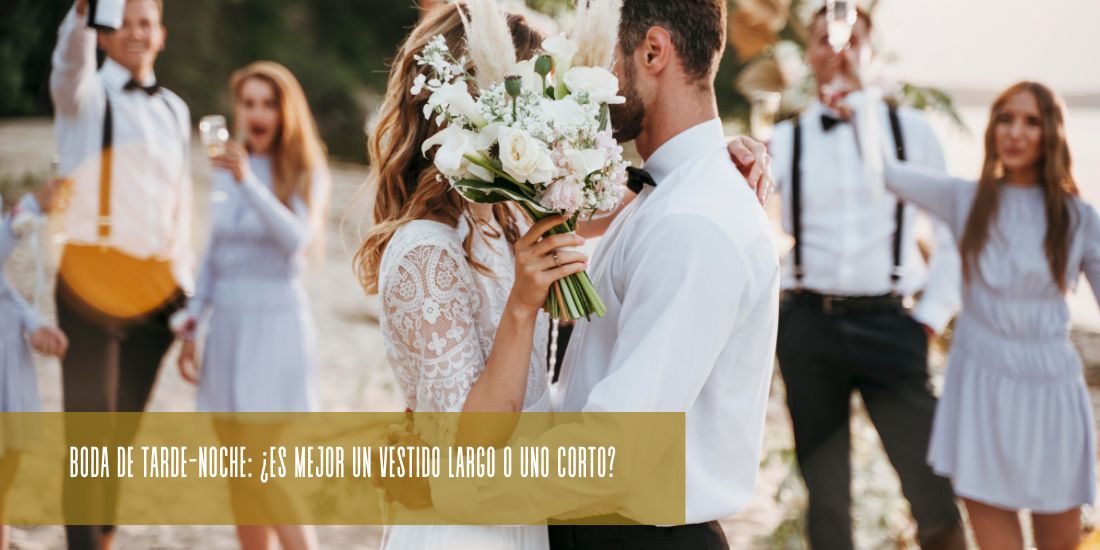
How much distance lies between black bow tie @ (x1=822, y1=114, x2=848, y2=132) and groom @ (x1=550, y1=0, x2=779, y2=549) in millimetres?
2271

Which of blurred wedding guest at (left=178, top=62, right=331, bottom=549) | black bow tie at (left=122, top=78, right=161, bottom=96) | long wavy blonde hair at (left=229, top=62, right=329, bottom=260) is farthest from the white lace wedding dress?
black bow tie at (left=122, top=78, right=161, bottom=96)

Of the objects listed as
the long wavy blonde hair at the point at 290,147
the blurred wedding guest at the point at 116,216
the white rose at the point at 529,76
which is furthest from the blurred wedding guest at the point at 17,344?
the white rose at the point at 529,76

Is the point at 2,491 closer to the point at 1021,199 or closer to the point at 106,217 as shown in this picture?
the point at 106,217

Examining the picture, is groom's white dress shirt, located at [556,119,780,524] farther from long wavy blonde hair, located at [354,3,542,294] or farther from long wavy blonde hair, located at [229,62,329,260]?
long wavy blonde hair, located at [229,62,329,260]

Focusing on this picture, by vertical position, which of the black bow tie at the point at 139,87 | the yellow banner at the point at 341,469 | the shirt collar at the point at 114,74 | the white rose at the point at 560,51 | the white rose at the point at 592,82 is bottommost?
the yellow banner at the point at 341,469

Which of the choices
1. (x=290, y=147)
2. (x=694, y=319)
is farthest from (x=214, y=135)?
(x=694, y=319)

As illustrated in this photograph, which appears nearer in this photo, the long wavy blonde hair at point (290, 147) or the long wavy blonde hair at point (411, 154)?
the long wavy blonde hair at point (411, 154)

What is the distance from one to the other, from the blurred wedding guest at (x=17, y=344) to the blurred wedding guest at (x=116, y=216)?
19 cm

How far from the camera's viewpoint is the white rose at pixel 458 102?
1674mm

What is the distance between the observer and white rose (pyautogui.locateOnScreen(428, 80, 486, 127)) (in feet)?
5.49

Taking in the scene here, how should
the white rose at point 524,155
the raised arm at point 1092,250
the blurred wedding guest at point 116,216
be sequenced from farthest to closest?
1. the blurred wedding guest at point 116,216
2. the raised arm at point 1092,250
3. the white rose at point 524,155

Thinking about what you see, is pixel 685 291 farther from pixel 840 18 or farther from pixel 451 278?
pixel 840 18

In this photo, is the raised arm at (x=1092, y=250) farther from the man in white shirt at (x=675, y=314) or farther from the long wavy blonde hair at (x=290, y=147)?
the long wavy blonde hair at (x=290, y=147)

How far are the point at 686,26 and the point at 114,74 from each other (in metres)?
2.86
